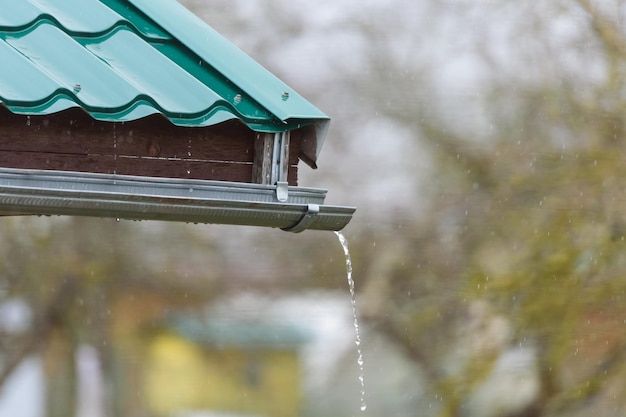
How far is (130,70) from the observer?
183 cm

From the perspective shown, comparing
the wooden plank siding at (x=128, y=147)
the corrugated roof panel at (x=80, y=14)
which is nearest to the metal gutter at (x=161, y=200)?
the wooden plank siding at (x=128, y=147)

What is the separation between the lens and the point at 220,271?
25.6 ft

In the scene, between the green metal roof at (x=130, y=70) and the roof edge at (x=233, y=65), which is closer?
the green metal roof at (x=130, y=70)

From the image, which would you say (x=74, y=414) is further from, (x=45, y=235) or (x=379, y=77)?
(x=379, y=77)

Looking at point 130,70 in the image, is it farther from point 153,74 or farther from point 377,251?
point 377,251

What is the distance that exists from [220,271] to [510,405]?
2.73 m

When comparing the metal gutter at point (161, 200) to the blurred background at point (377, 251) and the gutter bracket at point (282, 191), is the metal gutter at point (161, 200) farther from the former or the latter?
the blurred background at point (377, 251)

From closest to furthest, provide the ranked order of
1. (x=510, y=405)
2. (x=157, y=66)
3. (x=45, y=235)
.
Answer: (x=157, y=66)
(x=45, y=235)
(x=510, y=405)

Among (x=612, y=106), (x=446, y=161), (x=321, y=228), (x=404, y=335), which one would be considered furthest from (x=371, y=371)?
(x=321, y=228)

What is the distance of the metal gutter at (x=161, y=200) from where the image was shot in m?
1.68

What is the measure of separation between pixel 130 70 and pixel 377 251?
6257 millimetres

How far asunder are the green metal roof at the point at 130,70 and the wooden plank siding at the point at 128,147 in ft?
0.20

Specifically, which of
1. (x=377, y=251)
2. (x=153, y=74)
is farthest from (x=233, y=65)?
(x=377, y=251)

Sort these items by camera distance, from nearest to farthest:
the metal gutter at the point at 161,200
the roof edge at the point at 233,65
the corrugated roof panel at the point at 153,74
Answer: the metal gutter at the point at 161,200, the corrugated roof panel at the point at 153,74, the roof edge at the point at 233,65
